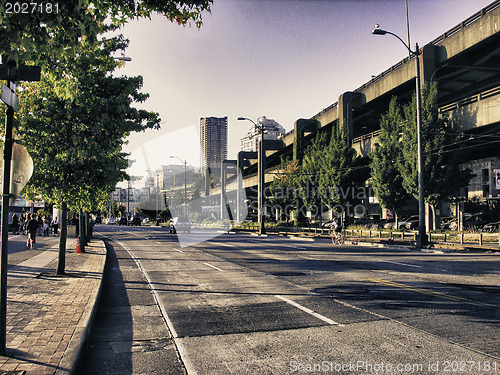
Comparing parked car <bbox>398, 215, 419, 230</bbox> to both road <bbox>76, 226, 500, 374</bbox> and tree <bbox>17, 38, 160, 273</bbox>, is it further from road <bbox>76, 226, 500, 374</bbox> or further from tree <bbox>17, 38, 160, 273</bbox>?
tree <bbox>17, 38, 160, 273</bbox>

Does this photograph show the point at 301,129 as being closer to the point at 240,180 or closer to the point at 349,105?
the point at 349,105

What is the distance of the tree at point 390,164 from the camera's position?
31.5 meters

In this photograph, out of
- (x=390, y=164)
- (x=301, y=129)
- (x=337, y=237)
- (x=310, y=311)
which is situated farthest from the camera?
(x=301, y=129)

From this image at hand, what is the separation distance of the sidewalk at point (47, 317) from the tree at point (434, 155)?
Result: 73.9 ft

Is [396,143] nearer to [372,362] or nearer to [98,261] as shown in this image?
[98,261]

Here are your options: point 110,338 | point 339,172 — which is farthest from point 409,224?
point 110,338

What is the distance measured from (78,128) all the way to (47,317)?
612 centimetres

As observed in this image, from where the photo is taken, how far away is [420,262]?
51.9ft

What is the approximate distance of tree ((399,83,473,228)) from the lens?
27078mm

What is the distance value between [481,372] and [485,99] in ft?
82.2

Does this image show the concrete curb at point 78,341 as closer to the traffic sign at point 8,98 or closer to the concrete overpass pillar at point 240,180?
the traffic sign at point 8,98

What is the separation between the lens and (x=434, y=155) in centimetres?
2725

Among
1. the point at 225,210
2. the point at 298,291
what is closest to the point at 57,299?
the point at 298,291

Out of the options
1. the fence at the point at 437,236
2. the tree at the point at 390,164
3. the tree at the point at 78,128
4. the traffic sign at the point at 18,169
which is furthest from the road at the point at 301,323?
the tree at the point at 390,164
